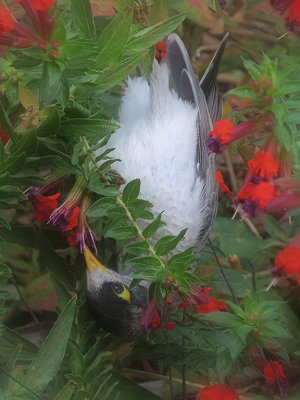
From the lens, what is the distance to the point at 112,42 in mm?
1336

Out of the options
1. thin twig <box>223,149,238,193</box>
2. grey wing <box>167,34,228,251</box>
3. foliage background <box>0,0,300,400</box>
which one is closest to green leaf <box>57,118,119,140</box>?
foliage background <box>0,0,300,400</box>

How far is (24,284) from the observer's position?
2271mm

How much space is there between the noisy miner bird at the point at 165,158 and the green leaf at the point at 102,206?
17 centimetres

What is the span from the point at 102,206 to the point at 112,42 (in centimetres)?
38

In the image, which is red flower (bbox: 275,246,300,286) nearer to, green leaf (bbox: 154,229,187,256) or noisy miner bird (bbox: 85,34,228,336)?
green leaf (bbox: 154,229,187,256)

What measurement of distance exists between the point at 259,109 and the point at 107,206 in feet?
1.37

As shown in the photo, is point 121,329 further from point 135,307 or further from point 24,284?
point 24,284

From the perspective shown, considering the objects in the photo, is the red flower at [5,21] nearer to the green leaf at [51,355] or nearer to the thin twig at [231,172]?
the green leaf at [51,355]

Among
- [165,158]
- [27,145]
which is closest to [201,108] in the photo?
[165,158]

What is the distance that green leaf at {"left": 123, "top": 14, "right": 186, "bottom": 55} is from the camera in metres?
1.37

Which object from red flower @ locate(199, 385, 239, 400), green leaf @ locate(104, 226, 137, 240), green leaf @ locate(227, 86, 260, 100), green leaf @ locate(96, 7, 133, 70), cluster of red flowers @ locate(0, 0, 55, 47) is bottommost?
red flower @ locate(199, 385, 239, 400)

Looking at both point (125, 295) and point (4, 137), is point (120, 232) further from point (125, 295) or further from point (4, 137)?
point (4, 137)

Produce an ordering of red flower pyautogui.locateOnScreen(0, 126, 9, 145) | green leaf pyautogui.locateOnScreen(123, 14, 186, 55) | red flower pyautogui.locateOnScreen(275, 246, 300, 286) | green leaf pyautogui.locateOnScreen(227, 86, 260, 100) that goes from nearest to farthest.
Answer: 1. red flower pyautogui.locateOnScreen(275, 246, 300, 286)
2. green leaf pyautogui.locateOnScreen(227, 86, 260, 100)
3. green leaf pyautogui.locateOnScreen(123, 14, 186, 55)
4. red flower pyautogui.locateOnScreen(0, 126, 9, 145)

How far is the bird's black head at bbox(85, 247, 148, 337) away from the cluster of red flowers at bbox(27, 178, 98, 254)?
60 millimetres
